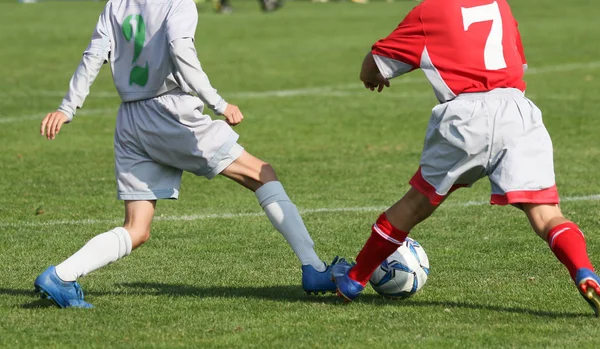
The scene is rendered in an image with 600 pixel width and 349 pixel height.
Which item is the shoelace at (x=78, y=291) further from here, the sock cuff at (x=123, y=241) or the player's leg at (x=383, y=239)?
the player's leg at (x=383, y=239)

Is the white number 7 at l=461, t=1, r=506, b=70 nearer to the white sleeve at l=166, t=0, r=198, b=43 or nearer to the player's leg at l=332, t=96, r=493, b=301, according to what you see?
the player's leg at l=332, t=96, r=493, b=301

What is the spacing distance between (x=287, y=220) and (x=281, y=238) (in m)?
1.69

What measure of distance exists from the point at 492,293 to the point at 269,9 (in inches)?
1149

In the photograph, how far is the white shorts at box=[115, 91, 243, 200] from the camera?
5.84 m

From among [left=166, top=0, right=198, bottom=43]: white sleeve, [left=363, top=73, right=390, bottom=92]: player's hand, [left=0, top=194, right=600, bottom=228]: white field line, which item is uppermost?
[left=166, top=0, right=198, bottom=43]: white sleeve

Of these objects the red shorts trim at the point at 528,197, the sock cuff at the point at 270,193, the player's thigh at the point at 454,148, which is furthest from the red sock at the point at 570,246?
the sock cuff at the point at 270,193

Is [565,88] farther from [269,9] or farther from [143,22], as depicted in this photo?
[269,9]

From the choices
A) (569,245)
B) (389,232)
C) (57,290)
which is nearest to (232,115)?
(389,232)

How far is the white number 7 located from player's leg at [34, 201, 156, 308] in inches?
72.7

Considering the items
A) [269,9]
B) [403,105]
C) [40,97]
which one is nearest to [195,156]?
[403,105]

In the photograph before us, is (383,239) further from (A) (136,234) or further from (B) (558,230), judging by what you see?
(A) (136,234)

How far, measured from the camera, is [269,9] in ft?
114

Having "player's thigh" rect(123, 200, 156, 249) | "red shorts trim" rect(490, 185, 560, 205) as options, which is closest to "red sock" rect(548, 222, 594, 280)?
"red shorts trim" rect(490, 185, 560, 205)

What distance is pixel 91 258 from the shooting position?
579 cm
